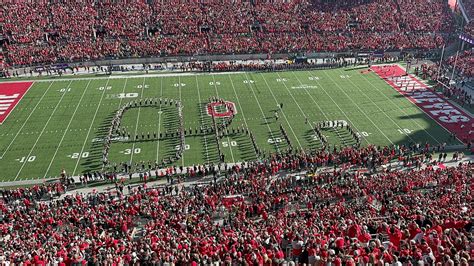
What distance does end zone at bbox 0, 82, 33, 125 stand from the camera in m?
40.4

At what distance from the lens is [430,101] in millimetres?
42281

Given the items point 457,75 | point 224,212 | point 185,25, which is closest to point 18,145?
point 224,212

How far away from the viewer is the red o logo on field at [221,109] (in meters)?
39.5

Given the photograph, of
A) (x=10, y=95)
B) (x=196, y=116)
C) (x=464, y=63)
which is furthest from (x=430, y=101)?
(x=10, y=95)

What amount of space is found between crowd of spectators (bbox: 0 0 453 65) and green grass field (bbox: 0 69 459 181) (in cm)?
735

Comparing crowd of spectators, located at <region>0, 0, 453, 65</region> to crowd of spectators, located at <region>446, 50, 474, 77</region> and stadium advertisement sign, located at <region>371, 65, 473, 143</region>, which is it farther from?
stadium advertisement sign, located at <region>371, 65, 473, 143</region>

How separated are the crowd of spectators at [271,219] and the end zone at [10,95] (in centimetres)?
1571

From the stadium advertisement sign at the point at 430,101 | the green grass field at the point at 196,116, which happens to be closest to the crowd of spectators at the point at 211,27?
the green grass field at the point at 196,116

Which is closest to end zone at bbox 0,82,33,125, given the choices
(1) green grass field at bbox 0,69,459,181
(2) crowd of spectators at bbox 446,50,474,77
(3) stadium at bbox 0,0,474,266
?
(3) stadium at bbox 0,0,474,266

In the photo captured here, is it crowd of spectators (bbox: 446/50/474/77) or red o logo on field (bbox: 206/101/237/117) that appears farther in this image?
crowd of spectators (bbox: 446/50/474/77)

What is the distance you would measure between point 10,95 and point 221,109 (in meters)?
20.8

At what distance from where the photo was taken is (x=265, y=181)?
28.2 m

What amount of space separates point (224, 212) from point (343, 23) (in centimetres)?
4616

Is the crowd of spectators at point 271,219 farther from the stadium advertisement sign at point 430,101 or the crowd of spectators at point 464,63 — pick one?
the crowd of spectators at point 464,63
